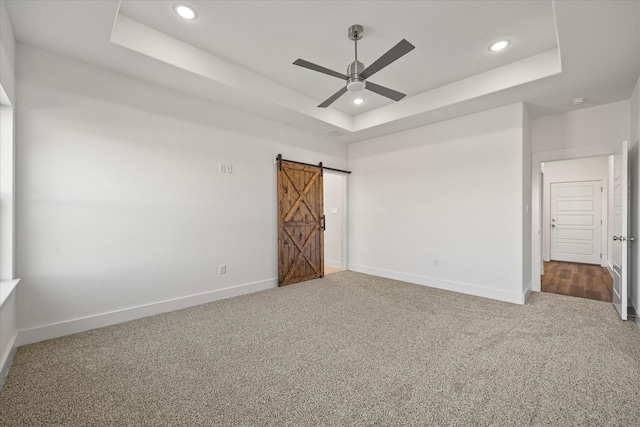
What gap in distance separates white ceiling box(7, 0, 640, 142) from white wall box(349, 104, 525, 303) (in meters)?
0.56

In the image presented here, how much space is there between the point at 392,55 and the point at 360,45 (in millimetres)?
876

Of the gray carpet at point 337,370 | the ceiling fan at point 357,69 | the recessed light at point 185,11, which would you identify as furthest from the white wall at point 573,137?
the recessed light at point 185,11

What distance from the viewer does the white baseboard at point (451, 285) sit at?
3932 mm

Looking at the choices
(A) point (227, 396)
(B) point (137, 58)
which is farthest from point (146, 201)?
(A) point (227, 396)

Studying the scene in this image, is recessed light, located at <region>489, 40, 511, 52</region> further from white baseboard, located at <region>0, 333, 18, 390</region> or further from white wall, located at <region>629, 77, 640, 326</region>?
white baseboard, located at <region>0, 333, 18, 390</region>

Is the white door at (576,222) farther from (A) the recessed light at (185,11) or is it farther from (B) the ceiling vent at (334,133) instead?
(A) the recessed light at (185,11)

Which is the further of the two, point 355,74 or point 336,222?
point 336,222

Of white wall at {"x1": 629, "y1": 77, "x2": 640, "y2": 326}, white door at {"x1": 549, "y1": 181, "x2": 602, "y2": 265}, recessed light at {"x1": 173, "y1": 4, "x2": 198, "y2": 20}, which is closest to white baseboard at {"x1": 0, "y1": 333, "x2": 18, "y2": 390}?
recessed light at {"x1": 173, "y1": 4, "x2": 198, "y2": 20}

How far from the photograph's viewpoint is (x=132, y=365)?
2.29m

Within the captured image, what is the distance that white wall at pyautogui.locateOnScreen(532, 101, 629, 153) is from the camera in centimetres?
388

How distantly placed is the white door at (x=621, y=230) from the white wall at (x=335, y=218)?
396cm

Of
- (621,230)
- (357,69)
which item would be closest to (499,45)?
(357,69)

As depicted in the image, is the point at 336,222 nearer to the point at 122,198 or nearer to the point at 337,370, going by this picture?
the point at 122,198

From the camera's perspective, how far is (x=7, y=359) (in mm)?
2262
